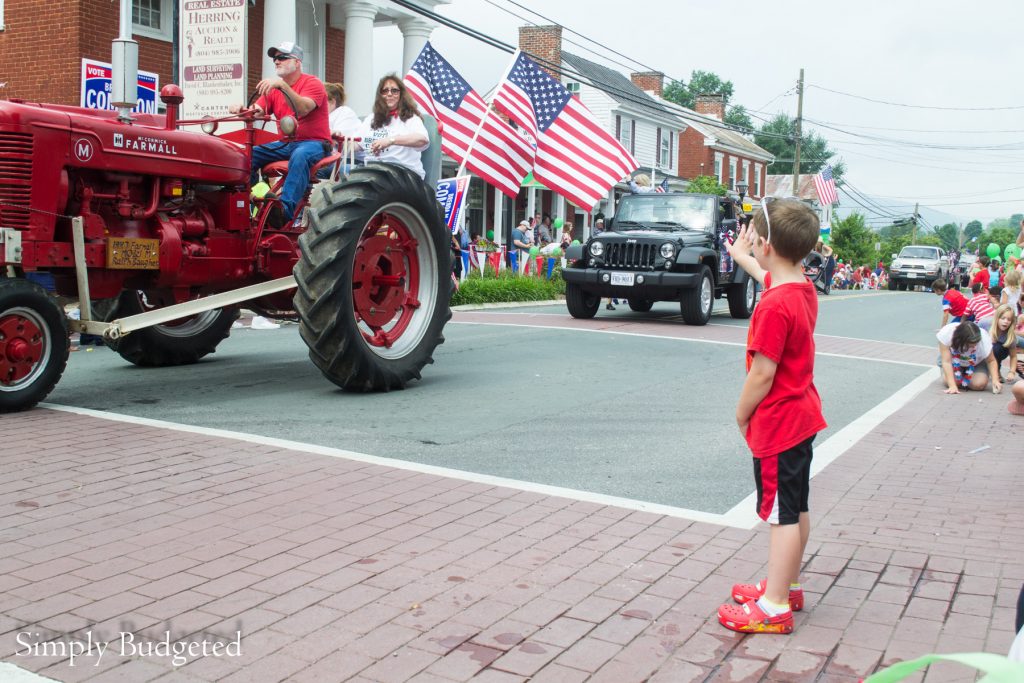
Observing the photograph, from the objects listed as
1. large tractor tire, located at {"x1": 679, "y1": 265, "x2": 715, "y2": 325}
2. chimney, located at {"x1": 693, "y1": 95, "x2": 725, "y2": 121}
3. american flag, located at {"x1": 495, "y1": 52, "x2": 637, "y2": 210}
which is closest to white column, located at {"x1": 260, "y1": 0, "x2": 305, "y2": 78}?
american flag, located at {"x1": 495, "y1": 52, "x2": 637, "y2": 210}

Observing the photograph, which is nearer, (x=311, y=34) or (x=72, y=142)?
(x=72, y=142)

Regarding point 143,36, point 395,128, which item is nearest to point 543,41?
point 143,36

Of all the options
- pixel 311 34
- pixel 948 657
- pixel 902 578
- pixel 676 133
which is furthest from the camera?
pixel 676 133

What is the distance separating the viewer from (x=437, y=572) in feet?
13.7

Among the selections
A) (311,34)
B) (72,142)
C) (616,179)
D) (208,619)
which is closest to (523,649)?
(208,619)

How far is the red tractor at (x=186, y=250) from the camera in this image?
6734 millimetres

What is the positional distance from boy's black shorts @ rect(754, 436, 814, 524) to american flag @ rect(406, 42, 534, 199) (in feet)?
49.0

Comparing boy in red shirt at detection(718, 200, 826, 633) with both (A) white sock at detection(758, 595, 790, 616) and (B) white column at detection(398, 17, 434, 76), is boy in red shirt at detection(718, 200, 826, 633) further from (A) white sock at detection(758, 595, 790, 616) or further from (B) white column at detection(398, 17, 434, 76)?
(B) white column at detection(398, 17, 434, 76)

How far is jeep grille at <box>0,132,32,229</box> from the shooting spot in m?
6.61

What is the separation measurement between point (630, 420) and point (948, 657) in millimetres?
6675

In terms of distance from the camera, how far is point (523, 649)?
3461 mm

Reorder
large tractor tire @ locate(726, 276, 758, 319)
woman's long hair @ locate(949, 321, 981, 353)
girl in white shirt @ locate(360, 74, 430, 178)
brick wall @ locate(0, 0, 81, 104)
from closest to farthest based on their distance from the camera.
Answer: girl in white shirt @ locate(360, 74, 430, 178)
woman's long hair @ locate(949, 321, 981, 353)
large tractor tire @ locate(726, 276, 758, 319)
brick wall @ locate(0, 0, 81, 104)

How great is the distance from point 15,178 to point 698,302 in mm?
11455

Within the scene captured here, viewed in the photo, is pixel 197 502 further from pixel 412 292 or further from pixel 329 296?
pixel 412 292
